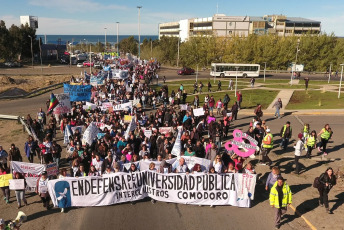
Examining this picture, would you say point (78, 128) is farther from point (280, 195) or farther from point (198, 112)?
point (280, 195)

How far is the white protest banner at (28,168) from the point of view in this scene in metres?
10.6

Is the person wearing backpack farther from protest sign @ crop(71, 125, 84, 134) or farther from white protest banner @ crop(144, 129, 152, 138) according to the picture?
protest sign @ crop(71, 125, 84, 134)

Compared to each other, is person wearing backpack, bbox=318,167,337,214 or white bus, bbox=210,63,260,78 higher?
white bus, bbox=210,63,260,78

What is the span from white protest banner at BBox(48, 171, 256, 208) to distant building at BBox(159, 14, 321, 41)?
3182 inches

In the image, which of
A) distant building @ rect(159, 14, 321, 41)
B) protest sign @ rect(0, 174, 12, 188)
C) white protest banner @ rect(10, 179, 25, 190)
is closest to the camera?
white protest banner @ rect(10, 179, 25, 190)

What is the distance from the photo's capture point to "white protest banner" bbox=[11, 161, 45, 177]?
1061cm

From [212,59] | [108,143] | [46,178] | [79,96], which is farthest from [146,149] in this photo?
[212,59]

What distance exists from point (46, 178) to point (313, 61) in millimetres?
64217

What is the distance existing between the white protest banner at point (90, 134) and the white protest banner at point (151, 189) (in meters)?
3.87

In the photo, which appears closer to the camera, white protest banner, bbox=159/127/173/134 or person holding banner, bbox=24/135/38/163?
person holding banner, bbox=24/135/38/163

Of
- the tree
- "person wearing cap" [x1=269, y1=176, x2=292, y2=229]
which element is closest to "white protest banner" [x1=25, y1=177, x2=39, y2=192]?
"person wearing cap" [x1=269, y1=176, x2=292, y2=229]

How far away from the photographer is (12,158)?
12.2m

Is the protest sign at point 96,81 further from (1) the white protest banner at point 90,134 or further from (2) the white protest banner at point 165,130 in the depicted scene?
(1) the white protest banner at point 90,134

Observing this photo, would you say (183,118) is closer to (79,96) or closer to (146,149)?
(146,149)
